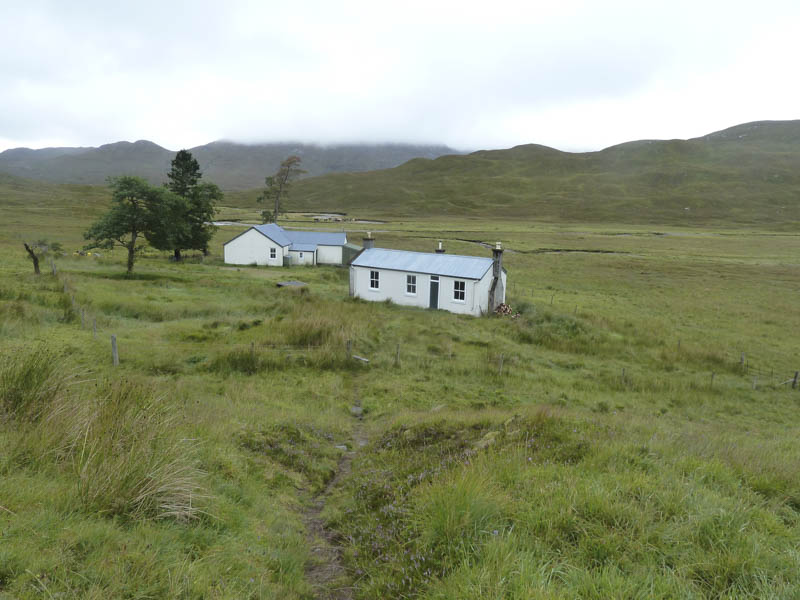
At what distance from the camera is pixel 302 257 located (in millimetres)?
52750

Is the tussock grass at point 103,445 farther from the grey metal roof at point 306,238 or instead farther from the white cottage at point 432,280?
the grey metal roof at point 306,238

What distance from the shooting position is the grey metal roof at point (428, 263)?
3041 cm

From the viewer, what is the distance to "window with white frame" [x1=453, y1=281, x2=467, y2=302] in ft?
98.4

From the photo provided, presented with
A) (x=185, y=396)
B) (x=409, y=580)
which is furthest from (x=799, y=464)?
(x=185, y=396)

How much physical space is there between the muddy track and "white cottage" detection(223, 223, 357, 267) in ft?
148

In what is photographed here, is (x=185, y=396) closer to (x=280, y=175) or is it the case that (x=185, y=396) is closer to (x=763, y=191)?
(x=280, y=175)

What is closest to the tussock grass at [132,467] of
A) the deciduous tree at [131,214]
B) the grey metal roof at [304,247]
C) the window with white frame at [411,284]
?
the window with white frame at [411,284]

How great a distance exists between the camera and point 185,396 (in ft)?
36.1

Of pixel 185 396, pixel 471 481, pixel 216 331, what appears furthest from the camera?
pixel 216 331

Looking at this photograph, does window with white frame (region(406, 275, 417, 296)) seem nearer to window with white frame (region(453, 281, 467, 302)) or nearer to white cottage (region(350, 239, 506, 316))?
white cottage (region(350, 239, 506, 316))

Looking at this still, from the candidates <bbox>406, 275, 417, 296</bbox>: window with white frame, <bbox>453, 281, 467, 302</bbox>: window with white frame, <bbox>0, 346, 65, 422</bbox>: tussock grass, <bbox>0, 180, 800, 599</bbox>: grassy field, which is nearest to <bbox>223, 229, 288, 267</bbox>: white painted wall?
<bbox>406, 275, 417, 296</bbox>: window with white frame

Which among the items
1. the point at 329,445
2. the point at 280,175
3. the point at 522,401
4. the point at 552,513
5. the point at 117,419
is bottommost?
the point at 522,401

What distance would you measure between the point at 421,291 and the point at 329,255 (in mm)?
25195

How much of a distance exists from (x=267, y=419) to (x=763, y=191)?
811 feet
